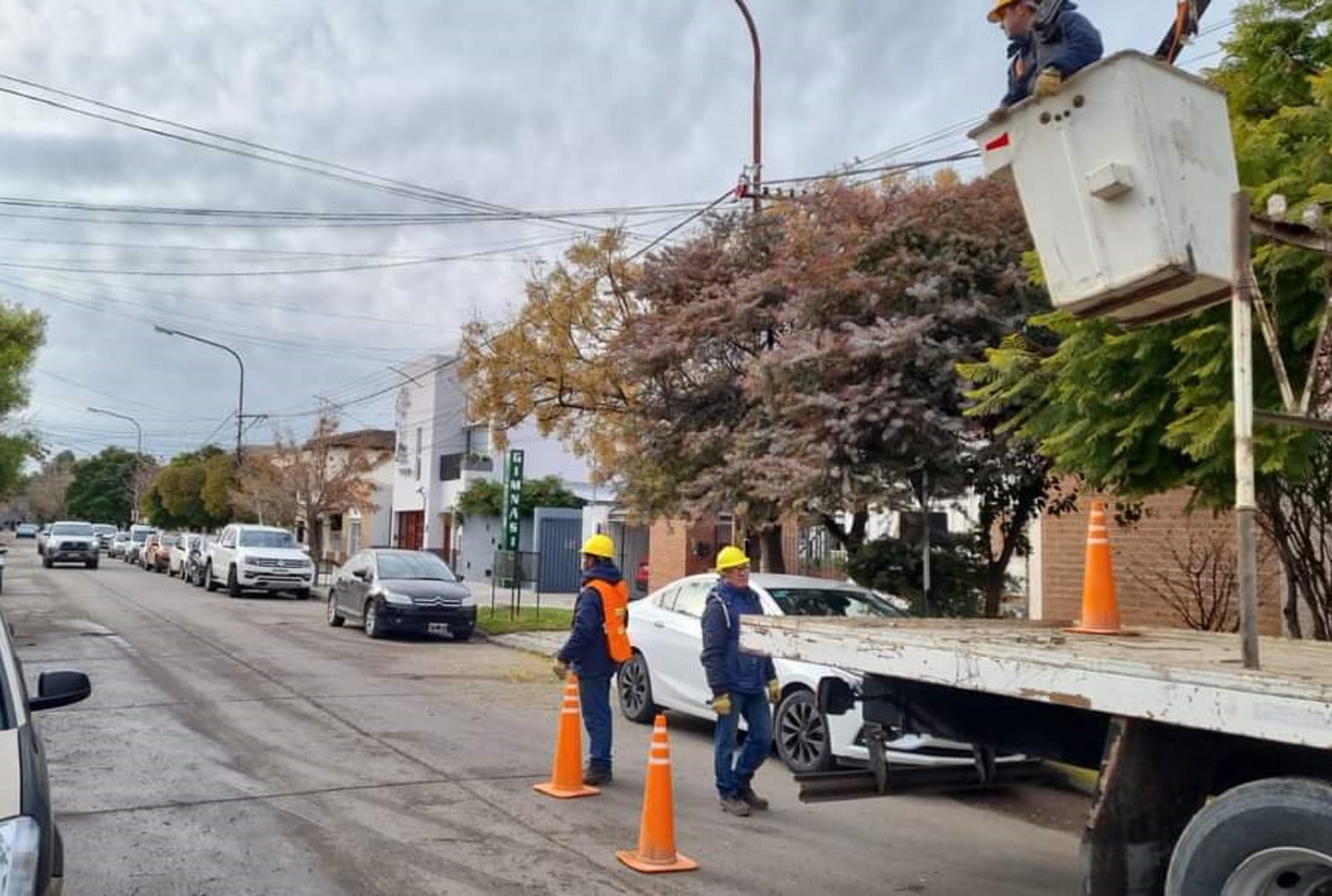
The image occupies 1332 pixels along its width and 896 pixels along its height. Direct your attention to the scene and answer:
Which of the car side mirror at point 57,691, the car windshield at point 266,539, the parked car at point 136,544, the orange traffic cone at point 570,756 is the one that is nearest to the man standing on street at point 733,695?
the orange traffic cone at point 570,756

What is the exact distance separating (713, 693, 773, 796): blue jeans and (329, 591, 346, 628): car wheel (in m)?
14.5

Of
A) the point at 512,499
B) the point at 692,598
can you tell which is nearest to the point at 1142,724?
the point at 692,598

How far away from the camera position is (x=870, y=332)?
436 inches

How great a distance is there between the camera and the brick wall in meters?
12.7

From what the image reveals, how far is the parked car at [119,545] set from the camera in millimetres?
54716

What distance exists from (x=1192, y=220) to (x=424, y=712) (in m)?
9.10

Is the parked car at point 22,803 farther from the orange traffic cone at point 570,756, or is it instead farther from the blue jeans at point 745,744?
the blue jeans at point 745,744

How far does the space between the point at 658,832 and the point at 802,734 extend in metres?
2.66

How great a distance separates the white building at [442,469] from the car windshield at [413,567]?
17149 millimetres

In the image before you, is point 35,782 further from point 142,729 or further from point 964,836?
point 142,729

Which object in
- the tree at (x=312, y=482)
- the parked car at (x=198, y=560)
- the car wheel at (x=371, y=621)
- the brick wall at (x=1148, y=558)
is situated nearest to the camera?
the brick wall at (x=1148, y=558)

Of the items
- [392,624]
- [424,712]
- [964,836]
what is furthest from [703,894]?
[392,624]

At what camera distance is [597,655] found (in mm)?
8477

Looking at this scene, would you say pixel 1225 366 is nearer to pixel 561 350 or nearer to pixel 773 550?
pixel 773 550
